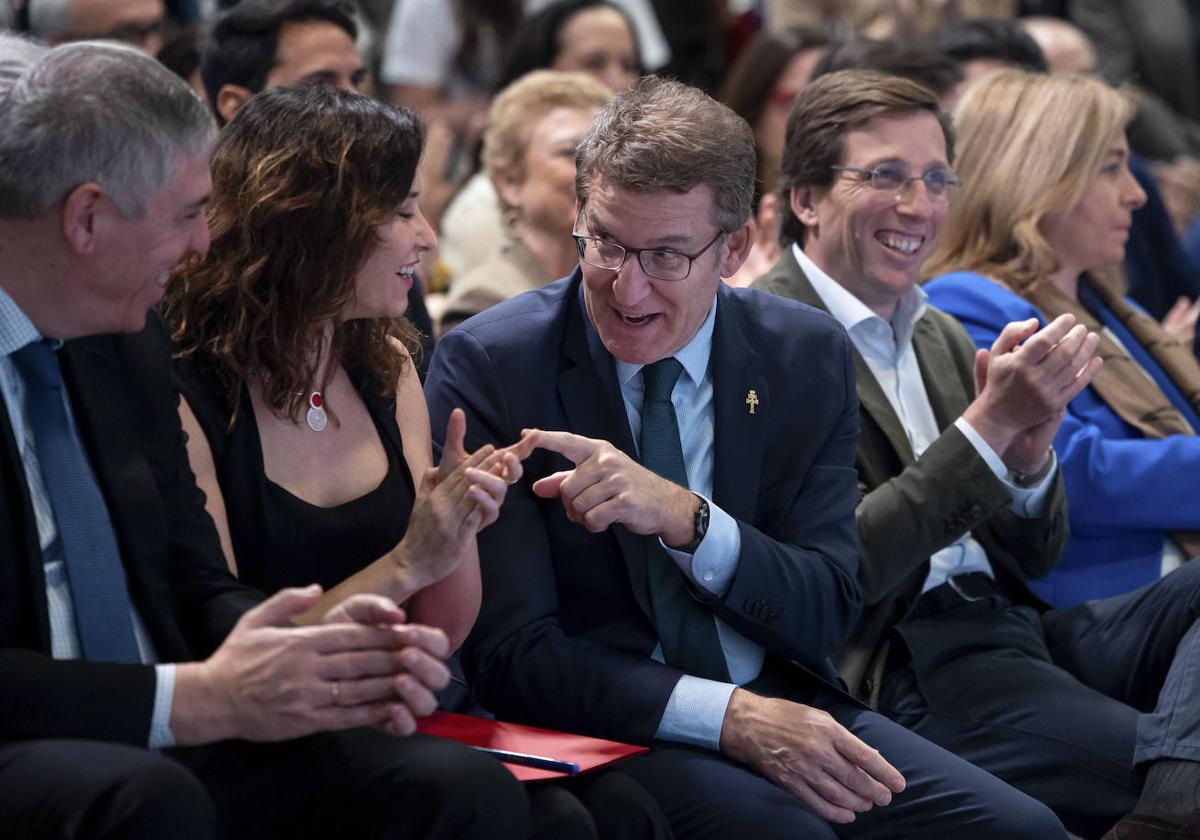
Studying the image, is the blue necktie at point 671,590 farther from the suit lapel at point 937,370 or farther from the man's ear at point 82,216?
the man's ear at point 82,216

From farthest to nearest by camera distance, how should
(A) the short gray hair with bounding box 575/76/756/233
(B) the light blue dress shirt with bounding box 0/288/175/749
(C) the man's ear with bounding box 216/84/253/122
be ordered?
1. (C) the man's ear with bounding box 216/84/253/122
2. (A) the short gray hair with bounding box 575/76/756/233
3. (B) the light blue dress shirt with bounding box 0/288/175/749

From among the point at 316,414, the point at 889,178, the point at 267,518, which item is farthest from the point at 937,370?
the point at 267,518

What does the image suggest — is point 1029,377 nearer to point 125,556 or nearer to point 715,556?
point 715,556

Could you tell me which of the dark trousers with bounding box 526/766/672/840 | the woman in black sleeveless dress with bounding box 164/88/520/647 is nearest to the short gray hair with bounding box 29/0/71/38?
the woman in black sleeveless dress with bounding box 164/88/520/647

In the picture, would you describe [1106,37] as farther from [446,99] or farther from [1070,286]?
[1070,286]

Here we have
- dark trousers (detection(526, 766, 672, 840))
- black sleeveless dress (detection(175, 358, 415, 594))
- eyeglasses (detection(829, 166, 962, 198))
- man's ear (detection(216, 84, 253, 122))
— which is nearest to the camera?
dark trousers (detection(526, 766, 672, 840))

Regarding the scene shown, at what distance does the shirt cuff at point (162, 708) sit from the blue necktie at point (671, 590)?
0.84 meters

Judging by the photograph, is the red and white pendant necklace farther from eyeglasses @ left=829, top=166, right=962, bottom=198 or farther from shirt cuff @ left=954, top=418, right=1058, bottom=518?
eyeglasses @ left=829, top=166, right=962, bottom=198

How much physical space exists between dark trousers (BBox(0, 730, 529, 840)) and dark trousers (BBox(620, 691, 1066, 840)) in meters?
0.38

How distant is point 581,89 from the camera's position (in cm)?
474

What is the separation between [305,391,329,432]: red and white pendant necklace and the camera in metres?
2.60

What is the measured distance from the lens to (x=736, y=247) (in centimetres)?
279

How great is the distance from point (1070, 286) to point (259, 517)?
2.21 meters

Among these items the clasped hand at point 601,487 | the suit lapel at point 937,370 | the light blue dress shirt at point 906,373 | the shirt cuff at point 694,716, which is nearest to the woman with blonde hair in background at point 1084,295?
the suit lapel at point 937,370
